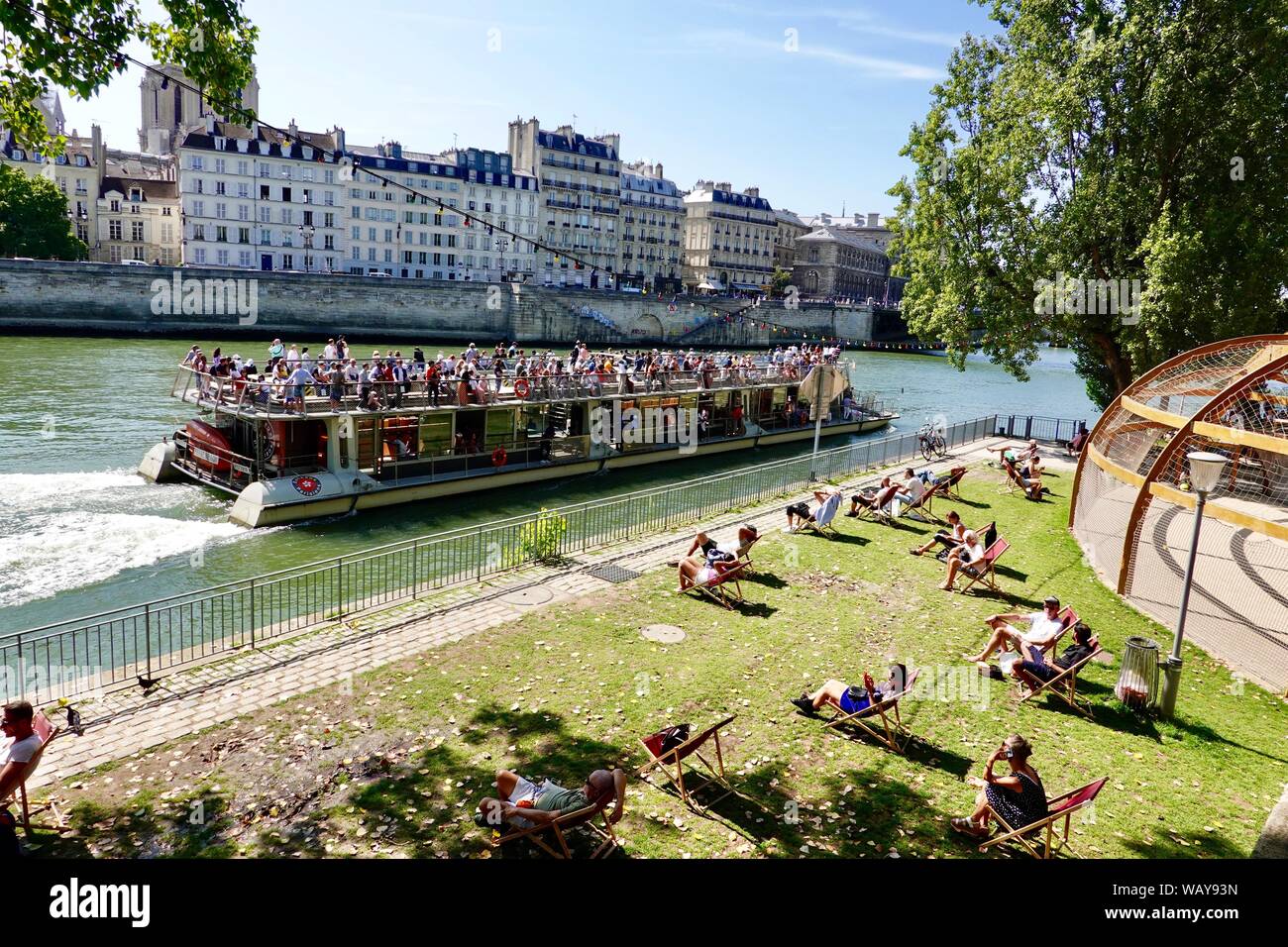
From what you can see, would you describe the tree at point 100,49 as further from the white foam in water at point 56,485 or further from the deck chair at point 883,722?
the white foam in water at point 56,485

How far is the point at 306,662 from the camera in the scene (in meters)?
10.8

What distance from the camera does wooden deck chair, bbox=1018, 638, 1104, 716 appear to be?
9.95m

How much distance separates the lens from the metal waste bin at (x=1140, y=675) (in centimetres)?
984

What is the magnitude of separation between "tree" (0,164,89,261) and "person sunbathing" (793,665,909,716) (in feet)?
281

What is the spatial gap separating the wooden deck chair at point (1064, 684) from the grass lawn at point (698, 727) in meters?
0.16

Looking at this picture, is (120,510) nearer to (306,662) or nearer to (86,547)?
(86,547)

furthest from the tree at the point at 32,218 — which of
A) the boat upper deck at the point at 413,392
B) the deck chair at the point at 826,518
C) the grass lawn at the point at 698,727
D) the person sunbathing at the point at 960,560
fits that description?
the person sunbathing at the point at 960,560

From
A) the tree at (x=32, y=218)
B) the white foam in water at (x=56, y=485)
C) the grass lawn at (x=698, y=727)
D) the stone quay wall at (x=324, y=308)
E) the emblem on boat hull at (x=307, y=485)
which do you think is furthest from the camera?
the tree at (x=32, y=218)

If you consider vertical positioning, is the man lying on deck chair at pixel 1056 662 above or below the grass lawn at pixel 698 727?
above

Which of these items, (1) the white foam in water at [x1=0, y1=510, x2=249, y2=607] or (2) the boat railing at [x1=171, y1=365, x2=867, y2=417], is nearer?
(1) the white foam in water at [x1=0, y1=510, x2=249, y2=607]

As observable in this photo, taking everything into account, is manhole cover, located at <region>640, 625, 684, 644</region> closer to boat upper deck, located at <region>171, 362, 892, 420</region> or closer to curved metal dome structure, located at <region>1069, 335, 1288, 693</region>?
curved metal dome structure, located at <region>1069, 335, 1288, 693</region>

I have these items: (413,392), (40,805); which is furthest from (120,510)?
(40,805)

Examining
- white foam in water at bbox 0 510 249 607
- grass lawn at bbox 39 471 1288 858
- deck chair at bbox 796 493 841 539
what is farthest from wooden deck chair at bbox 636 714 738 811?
white foam in water at bbox 0 510 249 607
